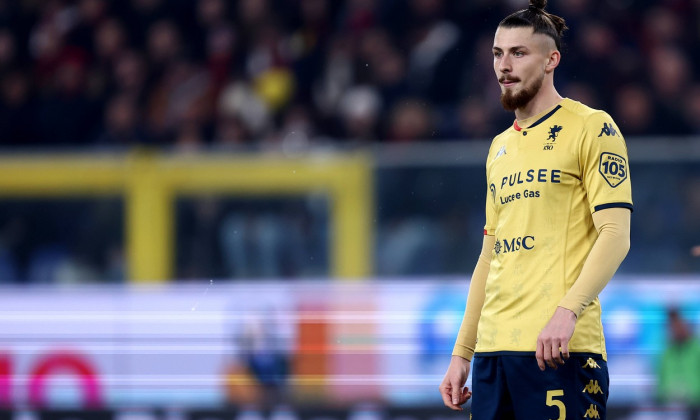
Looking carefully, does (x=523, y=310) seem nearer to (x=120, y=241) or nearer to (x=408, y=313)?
(x=408, y=313)

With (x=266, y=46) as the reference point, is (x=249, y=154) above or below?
below

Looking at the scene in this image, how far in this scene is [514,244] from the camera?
2791 mm

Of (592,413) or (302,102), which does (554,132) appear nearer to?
(592,413)

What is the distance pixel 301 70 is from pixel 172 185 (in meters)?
2.16

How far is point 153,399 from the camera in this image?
5.94 m

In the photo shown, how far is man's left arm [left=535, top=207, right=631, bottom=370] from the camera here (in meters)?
2.52

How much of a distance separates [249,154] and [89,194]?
3.17ft

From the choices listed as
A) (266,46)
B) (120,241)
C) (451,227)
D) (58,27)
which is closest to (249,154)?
(120,241)

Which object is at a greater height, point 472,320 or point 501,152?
point 501,152

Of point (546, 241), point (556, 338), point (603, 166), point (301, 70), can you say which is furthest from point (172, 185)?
point (556, 338)

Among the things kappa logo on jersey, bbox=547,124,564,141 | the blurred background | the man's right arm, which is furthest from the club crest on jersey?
the blurred background

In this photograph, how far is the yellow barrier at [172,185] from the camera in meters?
6.09

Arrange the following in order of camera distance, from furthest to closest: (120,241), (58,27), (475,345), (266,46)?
(58,27) → (266,46) → (120,241) → (475,345)

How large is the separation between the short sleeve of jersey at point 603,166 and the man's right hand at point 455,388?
61cm
